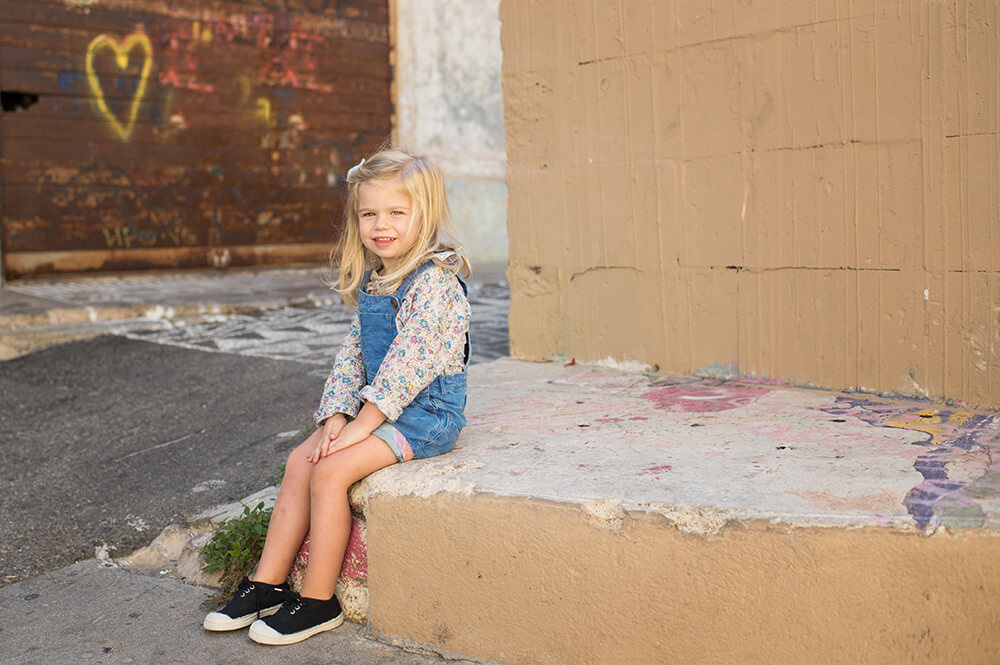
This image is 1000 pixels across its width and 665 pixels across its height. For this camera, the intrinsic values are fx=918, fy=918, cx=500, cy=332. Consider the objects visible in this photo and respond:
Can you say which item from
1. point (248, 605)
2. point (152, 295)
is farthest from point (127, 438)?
point (152, 295)

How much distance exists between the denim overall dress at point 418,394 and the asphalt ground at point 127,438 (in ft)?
2.96

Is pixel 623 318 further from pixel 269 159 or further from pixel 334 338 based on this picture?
pixel 269 159

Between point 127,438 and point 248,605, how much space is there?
1.82m

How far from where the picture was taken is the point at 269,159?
8578mm

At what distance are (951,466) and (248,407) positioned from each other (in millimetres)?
2939

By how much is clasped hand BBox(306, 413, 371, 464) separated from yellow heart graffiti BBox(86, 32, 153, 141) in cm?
630

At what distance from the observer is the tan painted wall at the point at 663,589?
5.61 ft

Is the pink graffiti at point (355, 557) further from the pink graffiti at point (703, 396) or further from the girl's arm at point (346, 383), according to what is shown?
the pink graffiti at point (703, 396)

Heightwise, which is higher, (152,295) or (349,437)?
(152,295)

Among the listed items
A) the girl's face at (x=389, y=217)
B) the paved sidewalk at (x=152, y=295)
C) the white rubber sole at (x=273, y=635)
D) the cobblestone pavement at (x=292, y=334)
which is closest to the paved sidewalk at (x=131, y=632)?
the white rubber sole at (x=273, y=635)

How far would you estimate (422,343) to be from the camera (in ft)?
7.57

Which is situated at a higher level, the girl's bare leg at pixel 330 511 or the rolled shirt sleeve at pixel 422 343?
the rolled shirt sleeve at pixel 422 343

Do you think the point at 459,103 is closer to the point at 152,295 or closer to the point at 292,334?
the point at 152,295

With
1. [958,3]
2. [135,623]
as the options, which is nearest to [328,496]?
[135,623]
